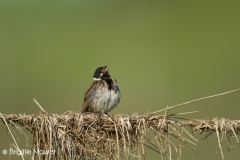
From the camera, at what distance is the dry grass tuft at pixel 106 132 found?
235 inches

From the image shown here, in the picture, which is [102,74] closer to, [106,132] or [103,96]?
[103,96]

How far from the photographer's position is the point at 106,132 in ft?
20.6

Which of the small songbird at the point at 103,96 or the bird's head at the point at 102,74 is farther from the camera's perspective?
the bird's head at the point at 102,74

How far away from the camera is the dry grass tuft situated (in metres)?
5.96

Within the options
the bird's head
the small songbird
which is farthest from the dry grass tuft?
the bird's head

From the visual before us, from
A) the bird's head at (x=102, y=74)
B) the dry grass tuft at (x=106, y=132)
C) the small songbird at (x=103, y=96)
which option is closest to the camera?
the dry grass tuft at (x=106, y=132)

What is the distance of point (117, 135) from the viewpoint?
20.1 feet

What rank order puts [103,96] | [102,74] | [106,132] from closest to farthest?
A: 1. [106,132]
2. [103,96]
3. [102,74]

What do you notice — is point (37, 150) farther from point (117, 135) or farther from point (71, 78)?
point (71, 78)

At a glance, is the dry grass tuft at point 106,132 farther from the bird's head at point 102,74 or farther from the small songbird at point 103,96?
the bird's head at point 102,74

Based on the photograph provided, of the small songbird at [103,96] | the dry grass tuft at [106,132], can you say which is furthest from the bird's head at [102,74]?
the dry grass tuft at [106,132]

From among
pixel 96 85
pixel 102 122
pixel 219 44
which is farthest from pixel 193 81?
pixel 102 122

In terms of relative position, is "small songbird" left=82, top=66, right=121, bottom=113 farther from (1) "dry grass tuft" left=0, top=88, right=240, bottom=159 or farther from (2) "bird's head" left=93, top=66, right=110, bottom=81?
(1) "dry grass tuft" left=0, top=88, right=240, bottom=159

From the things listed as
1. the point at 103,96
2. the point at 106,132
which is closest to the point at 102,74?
the point at 103,96
